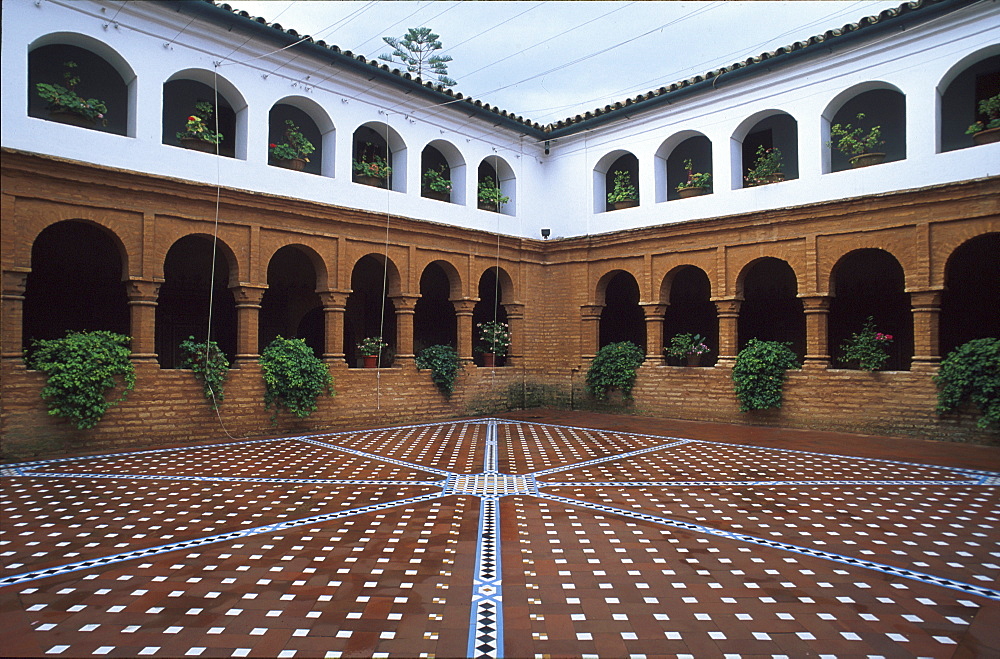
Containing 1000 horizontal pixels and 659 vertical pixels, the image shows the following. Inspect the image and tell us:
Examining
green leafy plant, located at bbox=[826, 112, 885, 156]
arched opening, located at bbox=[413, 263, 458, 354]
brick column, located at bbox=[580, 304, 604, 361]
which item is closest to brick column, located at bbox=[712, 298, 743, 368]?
brick column, located at bbox=[580, 304, 604, 361]

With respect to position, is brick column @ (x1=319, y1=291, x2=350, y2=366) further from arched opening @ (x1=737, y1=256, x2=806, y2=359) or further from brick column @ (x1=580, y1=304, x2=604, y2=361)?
arched opening @ (x1=737, y1=256, x2=806, y2=359)

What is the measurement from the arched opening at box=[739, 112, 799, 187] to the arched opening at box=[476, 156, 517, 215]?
513 cm

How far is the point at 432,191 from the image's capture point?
1425 cm

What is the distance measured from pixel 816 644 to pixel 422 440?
311 inches

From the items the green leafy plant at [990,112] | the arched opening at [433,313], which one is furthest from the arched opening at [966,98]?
the arched opening at [433,313]

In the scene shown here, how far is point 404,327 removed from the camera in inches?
540

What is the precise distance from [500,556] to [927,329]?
9349mm

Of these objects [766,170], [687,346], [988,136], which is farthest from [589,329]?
[988,136]

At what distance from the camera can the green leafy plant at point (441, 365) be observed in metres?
13.8

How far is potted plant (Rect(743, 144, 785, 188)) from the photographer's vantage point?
42.5ft

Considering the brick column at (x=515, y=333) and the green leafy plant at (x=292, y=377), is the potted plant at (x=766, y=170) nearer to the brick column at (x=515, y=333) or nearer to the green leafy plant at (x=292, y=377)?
the brick column at (x=515, y=333)

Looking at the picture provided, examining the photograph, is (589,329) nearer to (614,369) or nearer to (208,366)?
(614,369)

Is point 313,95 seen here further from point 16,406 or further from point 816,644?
point 816,644

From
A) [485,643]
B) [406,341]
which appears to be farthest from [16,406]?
[485,643]
